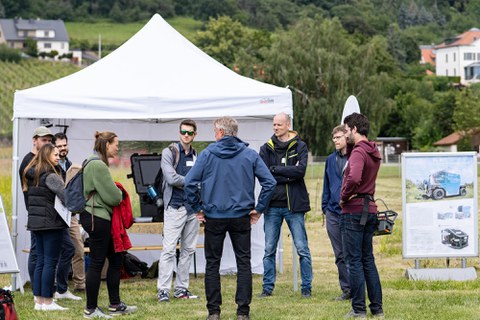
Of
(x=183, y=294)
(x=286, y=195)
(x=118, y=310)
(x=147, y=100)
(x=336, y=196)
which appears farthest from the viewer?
(x=147, y=100)

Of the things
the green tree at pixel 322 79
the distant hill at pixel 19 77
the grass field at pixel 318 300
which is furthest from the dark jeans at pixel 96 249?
the green tree at pixel 322 79

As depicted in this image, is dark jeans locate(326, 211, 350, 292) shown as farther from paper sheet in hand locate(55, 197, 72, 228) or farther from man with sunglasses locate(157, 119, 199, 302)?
paper sheet in hand locate(55, 197, 72, 228)

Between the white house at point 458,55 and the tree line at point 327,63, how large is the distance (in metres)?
5.30

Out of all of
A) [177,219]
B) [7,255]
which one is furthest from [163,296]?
[7,255]

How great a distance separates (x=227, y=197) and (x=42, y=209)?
192 cm

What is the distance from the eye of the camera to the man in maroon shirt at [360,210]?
802cm

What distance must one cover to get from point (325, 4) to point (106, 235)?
18050cm

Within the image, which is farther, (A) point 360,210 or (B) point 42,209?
(B) point 42,209

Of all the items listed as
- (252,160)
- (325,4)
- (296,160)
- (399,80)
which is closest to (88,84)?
(296,160)

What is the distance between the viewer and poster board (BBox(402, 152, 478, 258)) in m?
10.8

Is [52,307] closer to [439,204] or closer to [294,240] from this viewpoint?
[294,240]

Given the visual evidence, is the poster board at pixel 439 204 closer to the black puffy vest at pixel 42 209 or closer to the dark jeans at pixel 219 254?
the dark jeans at pixel 219 254

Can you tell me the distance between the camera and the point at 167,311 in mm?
8977

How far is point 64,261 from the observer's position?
9867 millimetres
